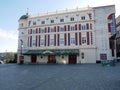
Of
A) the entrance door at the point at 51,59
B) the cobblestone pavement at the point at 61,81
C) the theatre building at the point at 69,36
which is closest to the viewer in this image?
the cobblestone pavement at the point at 61,81

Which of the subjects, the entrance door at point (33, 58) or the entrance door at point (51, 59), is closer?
the entrance door at point (51, 59)

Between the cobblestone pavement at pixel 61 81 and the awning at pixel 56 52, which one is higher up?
the awning at pixel 56 52

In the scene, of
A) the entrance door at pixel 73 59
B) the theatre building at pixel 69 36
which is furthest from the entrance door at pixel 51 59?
the entrance door at pixel 73 59

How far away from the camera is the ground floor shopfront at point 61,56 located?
3131 cm

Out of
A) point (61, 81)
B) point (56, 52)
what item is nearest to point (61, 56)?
point (56, 52)

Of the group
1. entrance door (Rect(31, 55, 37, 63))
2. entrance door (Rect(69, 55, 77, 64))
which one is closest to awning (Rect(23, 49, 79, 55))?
entrance door (Rect(31, 55, 37, 63))

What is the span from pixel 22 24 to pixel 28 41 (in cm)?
648

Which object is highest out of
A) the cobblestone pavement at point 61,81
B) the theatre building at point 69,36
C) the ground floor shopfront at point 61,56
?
the theatre building at point 69,36

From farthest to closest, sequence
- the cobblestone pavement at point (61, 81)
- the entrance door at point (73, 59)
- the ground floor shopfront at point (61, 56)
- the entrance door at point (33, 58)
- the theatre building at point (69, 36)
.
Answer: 1. the entrance door at point (33, 58)
2. the entrance door at point (73, 59)
3. the ground floor shopfront at point (61, 56)
4. the theatre building at point (69, 36)
5. the cobblestone pavement at point (61, 81)

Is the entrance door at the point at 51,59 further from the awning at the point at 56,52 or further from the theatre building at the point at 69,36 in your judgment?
the awning at the point at 56,52

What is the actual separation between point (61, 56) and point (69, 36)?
576 cm

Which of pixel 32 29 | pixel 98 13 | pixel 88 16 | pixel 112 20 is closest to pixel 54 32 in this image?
pixel 32 29

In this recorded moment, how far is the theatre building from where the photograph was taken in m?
31.2

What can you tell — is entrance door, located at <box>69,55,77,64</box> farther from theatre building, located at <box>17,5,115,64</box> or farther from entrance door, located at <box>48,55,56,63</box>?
entrance door, located at <box>48,55,56,63</box>
